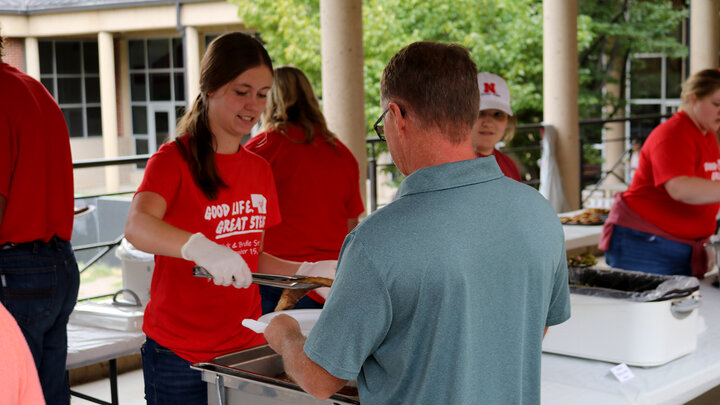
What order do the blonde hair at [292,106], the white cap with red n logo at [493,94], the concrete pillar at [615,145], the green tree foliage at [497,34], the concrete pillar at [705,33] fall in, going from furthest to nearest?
the concrete pillar at [615,145] < the green tree foliage at [497,34] < the concrete pillar at [705,33] < the blonde hair at [292,106] < the white cap with red n logo at [493,94]

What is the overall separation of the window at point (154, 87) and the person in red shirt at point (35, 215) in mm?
17053

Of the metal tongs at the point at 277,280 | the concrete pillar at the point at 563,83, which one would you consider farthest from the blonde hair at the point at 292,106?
the concrete pillar at the point at 563,83

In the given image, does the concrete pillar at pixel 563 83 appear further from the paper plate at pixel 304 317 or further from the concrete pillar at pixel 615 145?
the paper plate at pixel 304 317

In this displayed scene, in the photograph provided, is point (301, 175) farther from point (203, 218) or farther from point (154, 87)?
point (154, 87)

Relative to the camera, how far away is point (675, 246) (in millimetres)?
3129

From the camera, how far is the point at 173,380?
1866mm

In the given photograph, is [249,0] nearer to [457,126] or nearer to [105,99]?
[105,99]

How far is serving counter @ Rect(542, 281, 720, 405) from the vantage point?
201 centimetres

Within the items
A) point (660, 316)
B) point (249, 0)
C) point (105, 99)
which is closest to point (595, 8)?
point (249, 0)

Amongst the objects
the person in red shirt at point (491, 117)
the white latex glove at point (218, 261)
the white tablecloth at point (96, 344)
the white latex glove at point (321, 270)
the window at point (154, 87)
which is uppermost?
the window at point (154, 87)

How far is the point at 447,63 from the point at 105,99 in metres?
18.5

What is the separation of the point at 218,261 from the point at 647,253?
202cm

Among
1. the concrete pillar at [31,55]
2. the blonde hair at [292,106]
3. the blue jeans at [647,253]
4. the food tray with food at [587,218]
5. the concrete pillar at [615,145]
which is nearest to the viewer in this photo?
the blonde hair at [292,106]

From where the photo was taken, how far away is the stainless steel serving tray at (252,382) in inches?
62.2
